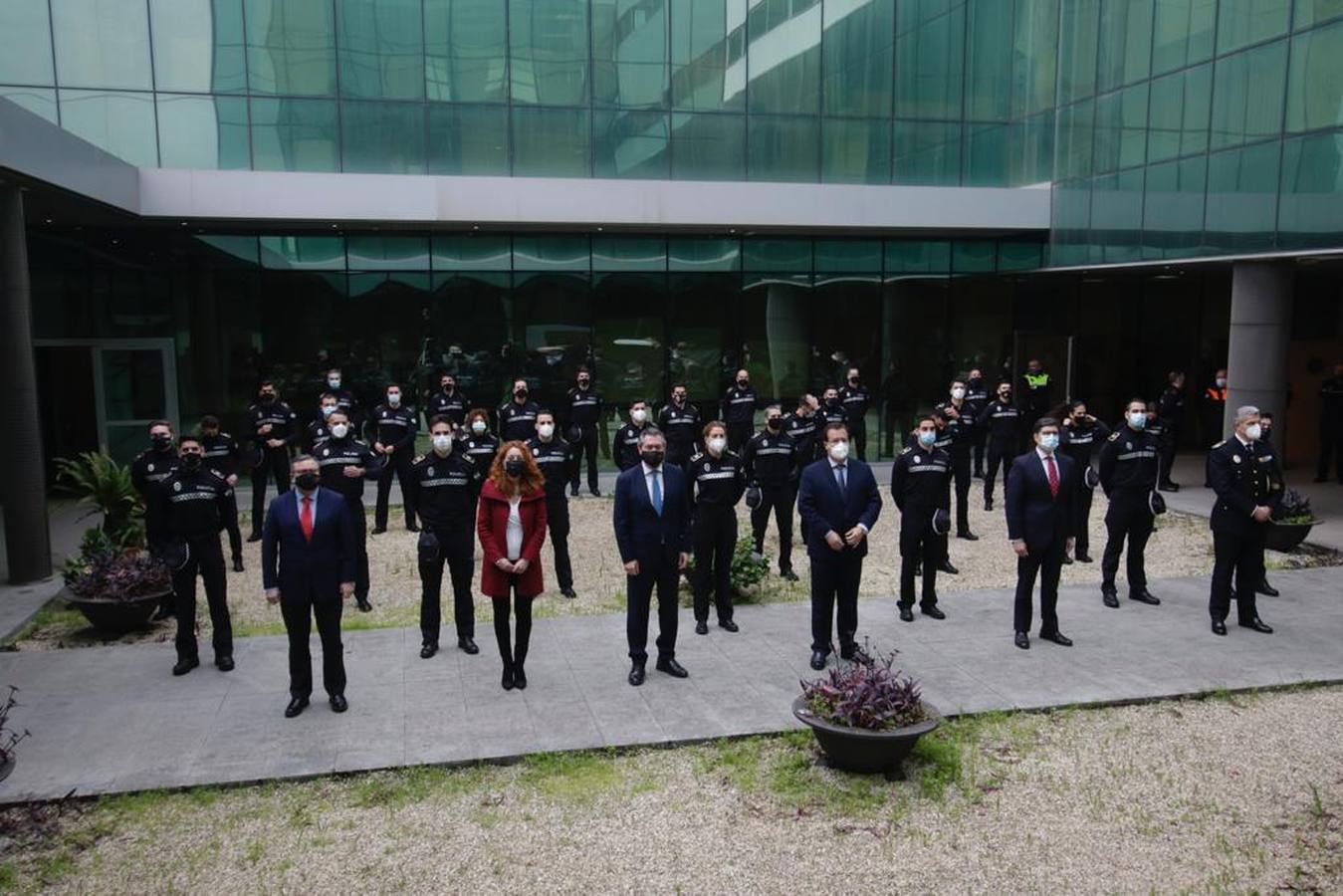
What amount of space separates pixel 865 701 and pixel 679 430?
1044 centimetres

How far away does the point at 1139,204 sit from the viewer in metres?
19.2

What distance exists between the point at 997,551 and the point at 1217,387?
30.3 ft

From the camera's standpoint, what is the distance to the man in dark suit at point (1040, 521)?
9.66 m

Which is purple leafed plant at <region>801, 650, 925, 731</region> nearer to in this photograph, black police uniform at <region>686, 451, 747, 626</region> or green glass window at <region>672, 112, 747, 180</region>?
black police uniform at <region>686, 451, 747, 626</region>

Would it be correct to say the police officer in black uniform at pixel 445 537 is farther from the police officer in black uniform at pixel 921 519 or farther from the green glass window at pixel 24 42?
the green glass window at pixel 24 42

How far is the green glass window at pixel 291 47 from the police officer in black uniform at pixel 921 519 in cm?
1305

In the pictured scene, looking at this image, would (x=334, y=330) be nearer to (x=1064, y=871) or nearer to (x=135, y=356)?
(x=135, y=356)

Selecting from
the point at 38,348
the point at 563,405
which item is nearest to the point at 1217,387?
the point at 563,405

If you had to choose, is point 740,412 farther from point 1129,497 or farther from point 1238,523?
point 1238,523

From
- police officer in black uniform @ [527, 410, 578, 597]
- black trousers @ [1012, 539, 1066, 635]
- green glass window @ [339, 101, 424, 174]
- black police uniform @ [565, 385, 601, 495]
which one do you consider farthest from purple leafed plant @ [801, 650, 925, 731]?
green glass window @ [339, 101, 424, 174]

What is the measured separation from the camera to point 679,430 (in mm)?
17156

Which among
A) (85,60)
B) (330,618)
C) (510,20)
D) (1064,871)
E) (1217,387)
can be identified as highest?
(510,20)

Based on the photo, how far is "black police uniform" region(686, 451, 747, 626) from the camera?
10258mm

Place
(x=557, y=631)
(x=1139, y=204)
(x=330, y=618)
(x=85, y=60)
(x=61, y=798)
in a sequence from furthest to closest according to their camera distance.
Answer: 1. (x=1139, y=204)
2. (x=85, y=60)
3. (x=557, y=631)
4. (x=330, y=618)
5. (x=61, y=798)
